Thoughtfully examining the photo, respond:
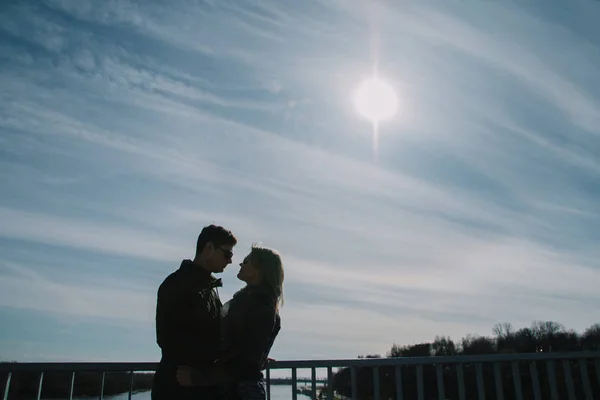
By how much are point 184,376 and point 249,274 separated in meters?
0.62

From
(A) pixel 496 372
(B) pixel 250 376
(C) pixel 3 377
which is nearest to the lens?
(B) pixel 250 376

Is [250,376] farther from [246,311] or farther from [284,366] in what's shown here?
[284,366]

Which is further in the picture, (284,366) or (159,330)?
(284,366)

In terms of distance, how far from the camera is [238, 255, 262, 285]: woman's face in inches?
90.8

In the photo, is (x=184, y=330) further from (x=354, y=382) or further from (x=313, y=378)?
(x=354, y=382)

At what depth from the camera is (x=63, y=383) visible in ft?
9.16

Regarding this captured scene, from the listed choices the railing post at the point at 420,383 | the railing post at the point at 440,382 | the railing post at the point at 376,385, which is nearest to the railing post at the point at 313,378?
the railing post at the point at 376,385

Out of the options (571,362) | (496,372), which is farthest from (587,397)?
(496,372)

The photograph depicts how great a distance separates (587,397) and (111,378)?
3411mm

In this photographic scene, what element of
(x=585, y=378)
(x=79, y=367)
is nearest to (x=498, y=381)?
(x=585, y=378)

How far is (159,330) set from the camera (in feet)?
6.15

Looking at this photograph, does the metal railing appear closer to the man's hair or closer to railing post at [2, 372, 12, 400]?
railing post at [2, 372, 12, 400]

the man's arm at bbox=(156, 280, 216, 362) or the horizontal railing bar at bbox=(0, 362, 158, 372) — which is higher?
the man's arm at bbox=(156, 280, 216, 362)

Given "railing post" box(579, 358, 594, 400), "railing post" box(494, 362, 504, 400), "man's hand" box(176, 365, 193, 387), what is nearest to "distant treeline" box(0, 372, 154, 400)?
"man's hand" box(176, 365, 193, 387)
